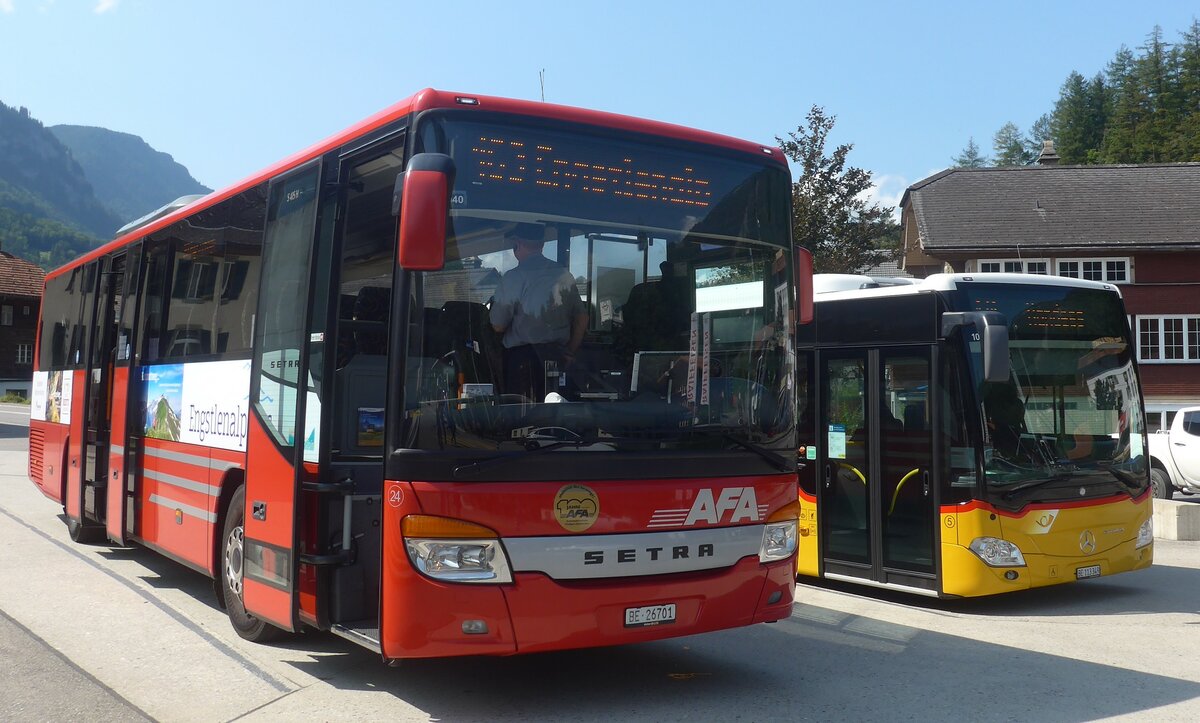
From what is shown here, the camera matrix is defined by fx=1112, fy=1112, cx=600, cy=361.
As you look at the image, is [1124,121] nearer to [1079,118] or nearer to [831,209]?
[1079,118]

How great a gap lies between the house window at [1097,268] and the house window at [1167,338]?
1978mm

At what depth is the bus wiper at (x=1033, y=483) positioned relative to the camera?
30.1 feet

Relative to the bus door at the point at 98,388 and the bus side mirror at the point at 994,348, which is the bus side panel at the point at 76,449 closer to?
the bus door at the point at 98,388

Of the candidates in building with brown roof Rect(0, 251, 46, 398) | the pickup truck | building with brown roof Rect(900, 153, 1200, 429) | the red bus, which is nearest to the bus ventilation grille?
the red bus

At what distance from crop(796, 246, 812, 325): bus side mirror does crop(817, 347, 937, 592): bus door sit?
9.74ft

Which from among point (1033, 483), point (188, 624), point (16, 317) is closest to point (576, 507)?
point (188, 624)

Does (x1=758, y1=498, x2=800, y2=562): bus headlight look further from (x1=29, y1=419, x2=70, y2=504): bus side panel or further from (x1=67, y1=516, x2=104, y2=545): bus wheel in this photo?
(x1=29, y1=419, x2=70, y2=504): bus side panel

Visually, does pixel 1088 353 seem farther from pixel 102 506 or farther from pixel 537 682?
pixel 102 506

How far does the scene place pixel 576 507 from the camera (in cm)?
568

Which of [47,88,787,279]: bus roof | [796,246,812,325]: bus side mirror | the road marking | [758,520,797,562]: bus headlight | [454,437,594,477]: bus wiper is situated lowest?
the road marking

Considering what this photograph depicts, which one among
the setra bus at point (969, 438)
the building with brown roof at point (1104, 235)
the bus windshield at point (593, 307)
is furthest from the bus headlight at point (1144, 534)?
the building with brown roof at point (1104, 235)

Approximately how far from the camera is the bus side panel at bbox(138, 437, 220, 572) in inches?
324

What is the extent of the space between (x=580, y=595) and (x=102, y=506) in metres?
7.31

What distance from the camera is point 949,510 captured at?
9273 millimetres
